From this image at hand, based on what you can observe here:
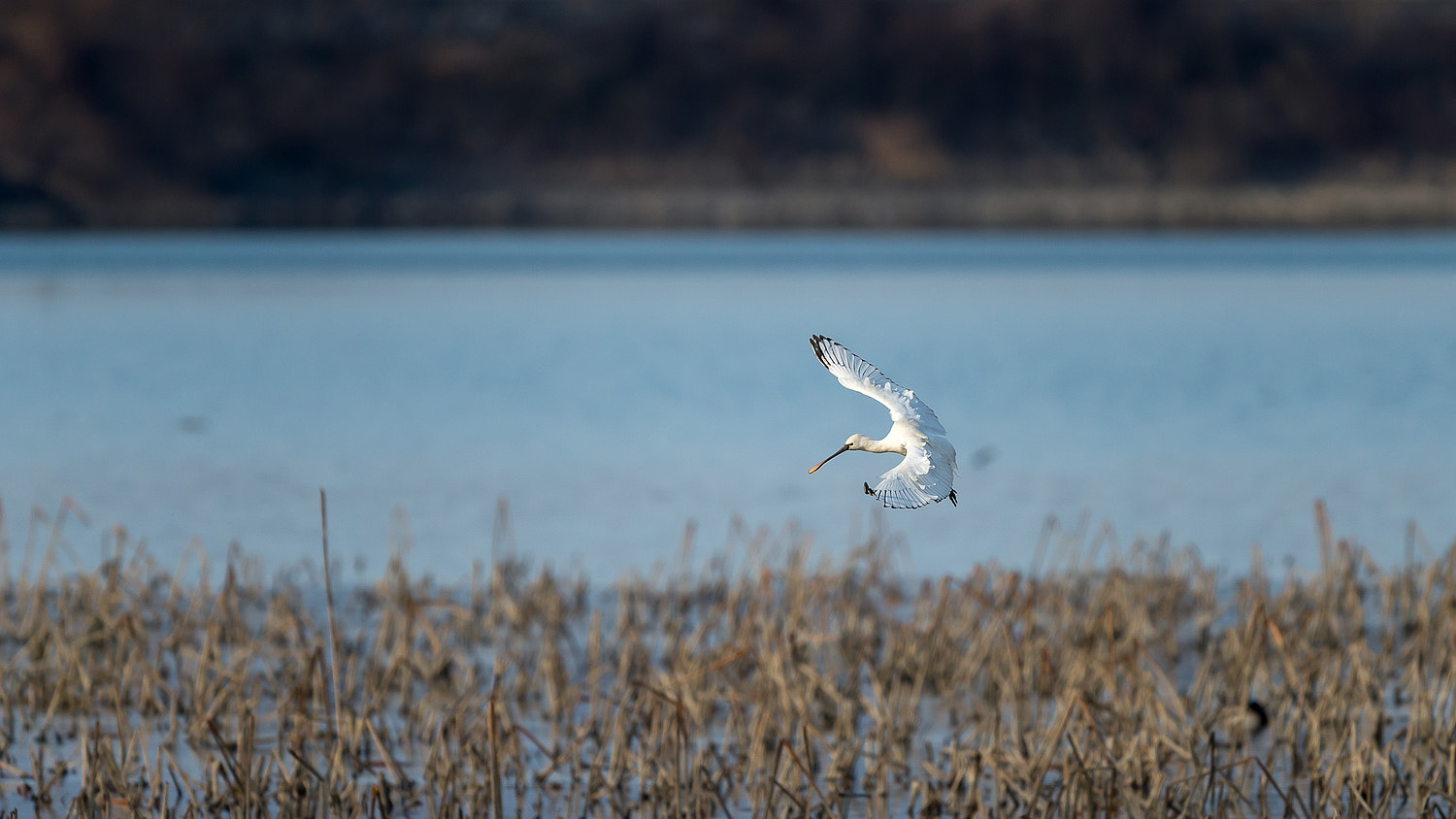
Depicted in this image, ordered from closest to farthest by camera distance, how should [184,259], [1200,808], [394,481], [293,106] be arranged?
1. [1200,808]
2. [394,481]
3. [184,259]
4. [293,106]

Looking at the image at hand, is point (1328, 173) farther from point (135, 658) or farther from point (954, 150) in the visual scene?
point (135, 658)

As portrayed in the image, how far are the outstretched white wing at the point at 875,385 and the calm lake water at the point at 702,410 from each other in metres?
9.70

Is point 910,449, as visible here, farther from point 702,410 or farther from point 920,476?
point 702,410

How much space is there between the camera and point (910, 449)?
11.0 ft

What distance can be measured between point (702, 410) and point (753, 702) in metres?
17.1

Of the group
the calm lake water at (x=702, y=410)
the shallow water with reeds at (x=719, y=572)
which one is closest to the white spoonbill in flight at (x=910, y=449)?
the shallow water with reeds at (x=719, y=572)

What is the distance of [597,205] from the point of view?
113000mm

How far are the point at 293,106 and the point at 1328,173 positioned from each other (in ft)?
210

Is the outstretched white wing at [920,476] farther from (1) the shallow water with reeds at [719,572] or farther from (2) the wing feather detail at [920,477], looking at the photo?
(1) the shallow water with reeds at [719,572]

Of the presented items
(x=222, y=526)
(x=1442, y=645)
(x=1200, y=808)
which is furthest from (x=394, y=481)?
(x=1200, y=808)

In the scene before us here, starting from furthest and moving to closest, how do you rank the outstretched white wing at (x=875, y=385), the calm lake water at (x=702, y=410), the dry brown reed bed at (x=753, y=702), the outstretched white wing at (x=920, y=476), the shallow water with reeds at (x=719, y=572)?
the calm lake water at (x=702, y=410) → the shallow water with reeds at (x=719, y=572) → the dry brown reed bed at (x=753, y=702) → the outstretched white wing at (x=875, y=385) → the outstretched white wing at (x=920, y=476)

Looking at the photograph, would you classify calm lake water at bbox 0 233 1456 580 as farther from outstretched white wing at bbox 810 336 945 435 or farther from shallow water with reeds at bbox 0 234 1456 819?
outstretched white wing at bbox 810 336 945 435

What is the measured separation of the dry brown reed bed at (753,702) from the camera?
6934 mm

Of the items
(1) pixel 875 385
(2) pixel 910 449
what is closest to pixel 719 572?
(1) pixel 875 385
